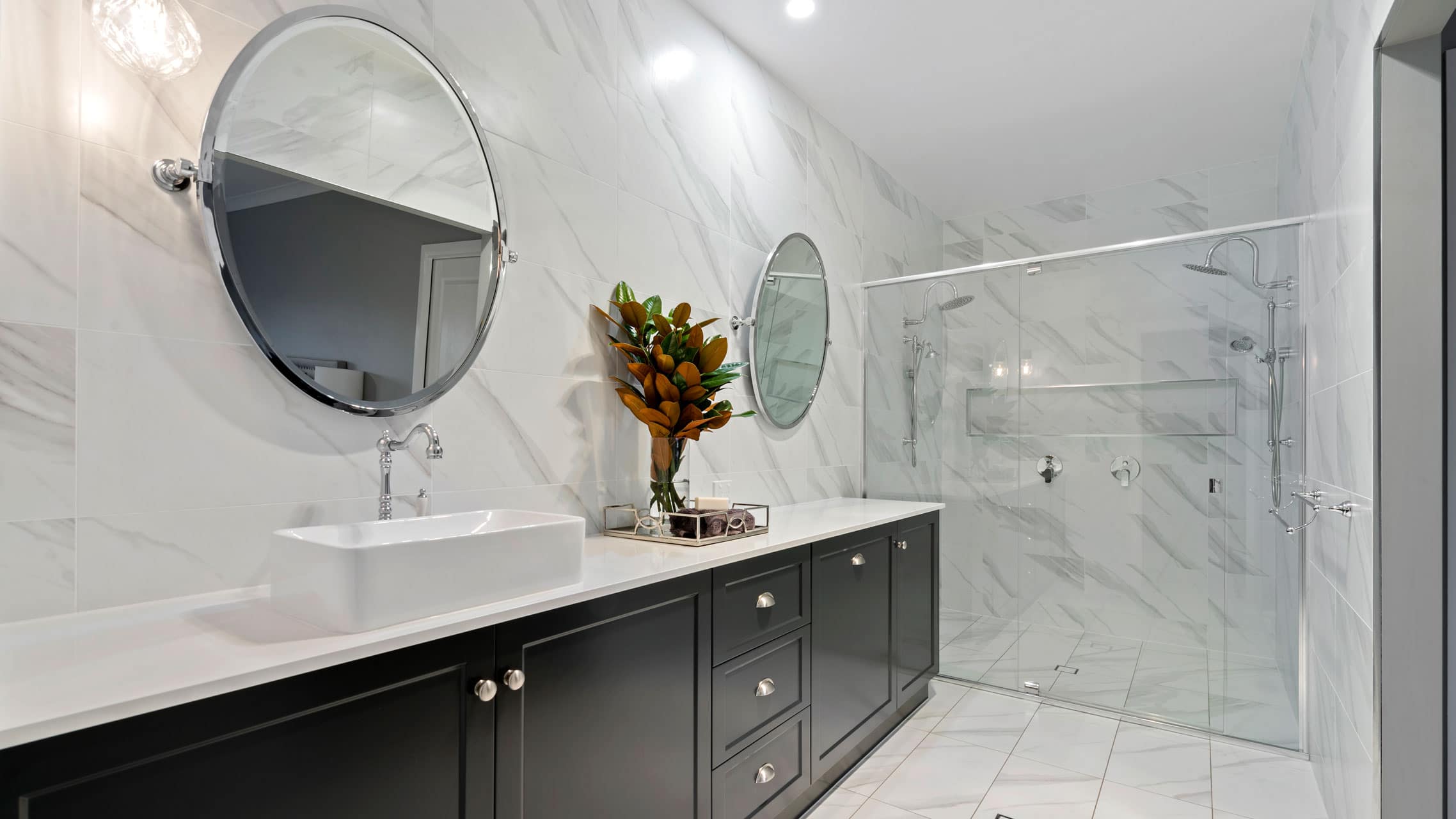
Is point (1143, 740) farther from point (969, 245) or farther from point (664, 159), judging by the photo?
point (969, 245)

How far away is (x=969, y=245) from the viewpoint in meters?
4.66

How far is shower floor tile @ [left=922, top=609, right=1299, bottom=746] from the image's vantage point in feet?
8.86

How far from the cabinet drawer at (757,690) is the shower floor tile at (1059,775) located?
42 centimetres

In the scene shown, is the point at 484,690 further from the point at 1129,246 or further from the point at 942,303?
the point at 1129,246

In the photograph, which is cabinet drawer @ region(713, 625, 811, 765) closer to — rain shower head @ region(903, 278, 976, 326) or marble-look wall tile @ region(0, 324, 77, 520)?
marble-look wall tile @ region(0, 324, 77, 520)

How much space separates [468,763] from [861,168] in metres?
3.25

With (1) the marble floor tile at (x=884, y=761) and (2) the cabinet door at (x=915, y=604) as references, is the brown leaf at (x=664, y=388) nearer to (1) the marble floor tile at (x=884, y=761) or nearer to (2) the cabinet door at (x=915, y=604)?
(2) the cabinet door at (x=915, y=604)

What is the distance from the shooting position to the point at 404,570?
1106 mm

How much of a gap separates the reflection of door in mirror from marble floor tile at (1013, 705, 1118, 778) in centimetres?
227

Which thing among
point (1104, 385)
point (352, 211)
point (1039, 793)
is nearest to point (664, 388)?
point (352, 211)

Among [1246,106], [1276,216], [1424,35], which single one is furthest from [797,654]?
[1276,216]

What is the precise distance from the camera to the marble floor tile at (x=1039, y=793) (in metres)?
2.12

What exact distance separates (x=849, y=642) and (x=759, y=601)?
1.97ft

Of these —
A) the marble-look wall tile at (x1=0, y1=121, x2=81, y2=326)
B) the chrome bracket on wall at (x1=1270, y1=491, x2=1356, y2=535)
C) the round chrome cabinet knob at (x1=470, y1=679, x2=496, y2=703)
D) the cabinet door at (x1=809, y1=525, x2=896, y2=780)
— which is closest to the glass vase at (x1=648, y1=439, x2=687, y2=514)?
the cabinet door at (x1=809, y1=525, x2=896, y2=780)
